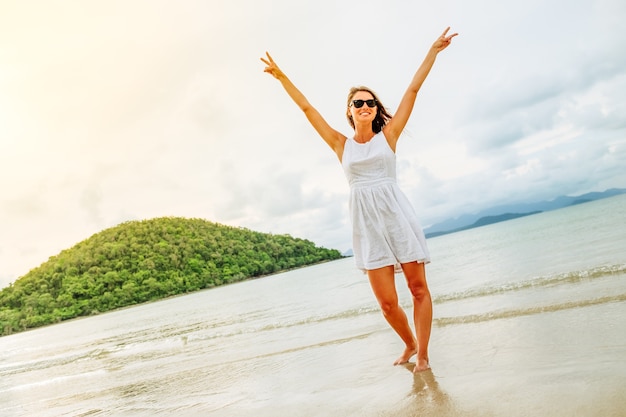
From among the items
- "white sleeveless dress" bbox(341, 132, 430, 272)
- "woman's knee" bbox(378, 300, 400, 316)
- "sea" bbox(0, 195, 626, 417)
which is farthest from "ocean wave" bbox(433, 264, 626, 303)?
"white sleeveless dress" bbox(341, 132, 430, 272)

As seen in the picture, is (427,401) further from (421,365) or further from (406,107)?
(406,107)

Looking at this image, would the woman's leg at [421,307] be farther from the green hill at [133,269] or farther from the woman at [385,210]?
the green hill at [133,269]

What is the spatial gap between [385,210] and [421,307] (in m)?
0.89

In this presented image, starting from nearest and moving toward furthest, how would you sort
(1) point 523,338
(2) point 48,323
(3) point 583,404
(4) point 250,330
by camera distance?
1. (3) point 583,404
2. (1) point 523,338
3. (4) point 250,330
4. (2) point 48,323

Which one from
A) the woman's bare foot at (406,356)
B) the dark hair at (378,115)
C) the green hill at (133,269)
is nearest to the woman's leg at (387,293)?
the woman's bare foot at (406,356)

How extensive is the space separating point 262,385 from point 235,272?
91202 millimetres

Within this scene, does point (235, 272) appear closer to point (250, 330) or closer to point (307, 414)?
point (250, 330)

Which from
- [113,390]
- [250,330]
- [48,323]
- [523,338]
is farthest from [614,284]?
[48,323]

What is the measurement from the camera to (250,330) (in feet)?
41.2

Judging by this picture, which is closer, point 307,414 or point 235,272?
point 307,414

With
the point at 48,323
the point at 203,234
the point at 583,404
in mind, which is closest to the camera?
the point at 583,404

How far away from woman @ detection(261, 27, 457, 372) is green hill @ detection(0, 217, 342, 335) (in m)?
77.7

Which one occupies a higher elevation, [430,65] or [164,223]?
[164,223]

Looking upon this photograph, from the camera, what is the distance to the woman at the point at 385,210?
4.27 meters
